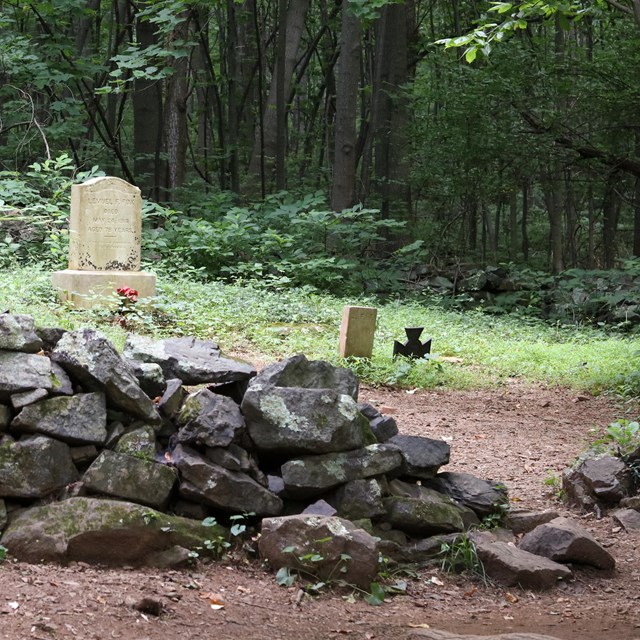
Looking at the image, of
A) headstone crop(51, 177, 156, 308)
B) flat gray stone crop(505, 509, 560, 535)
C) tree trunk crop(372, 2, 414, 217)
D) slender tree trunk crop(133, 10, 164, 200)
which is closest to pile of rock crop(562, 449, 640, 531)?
flat gray stone crop(505, 509, 560, 535)

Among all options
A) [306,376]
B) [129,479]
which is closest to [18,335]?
[129,479]

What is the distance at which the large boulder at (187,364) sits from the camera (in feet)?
16.7

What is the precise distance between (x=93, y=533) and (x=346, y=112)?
591 inches

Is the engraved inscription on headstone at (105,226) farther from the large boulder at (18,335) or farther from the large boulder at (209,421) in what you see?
the large boulder at (209,421)

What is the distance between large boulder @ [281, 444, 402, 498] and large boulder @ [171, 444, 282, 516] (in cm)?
18

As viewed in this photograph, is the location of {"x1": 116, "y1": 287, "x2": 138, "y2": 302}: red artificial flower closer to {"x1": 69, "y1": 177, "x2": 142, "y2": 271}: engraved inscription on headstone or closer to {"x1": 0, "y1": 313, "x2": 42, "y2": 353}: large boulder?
{"x1": 69, "y1": 177, "x2": 142, "y2": 271}: engraved inscription on headstone

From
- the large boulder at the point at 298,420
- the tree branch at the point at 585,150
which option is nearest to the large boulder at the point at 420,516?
the large boulder at the point at 298,420

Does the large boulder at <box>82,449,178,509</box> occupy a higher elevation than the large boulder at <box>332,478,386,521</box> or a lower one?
higher

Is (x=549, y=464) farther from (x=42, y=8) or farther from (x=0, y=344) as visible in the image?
(x=42, y=8)

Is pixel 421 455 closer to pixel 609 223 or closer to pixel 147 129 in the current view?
pixel 147 129

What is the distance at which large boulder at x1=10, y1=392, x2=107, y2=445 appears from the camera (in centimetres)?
418

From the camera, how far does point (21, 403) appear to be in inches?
165

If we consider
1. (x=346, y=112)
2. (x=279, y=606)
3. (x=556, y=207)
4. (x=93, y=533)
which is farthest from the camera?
(x=556, y=207)

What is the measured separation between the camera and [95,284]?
11758mm
